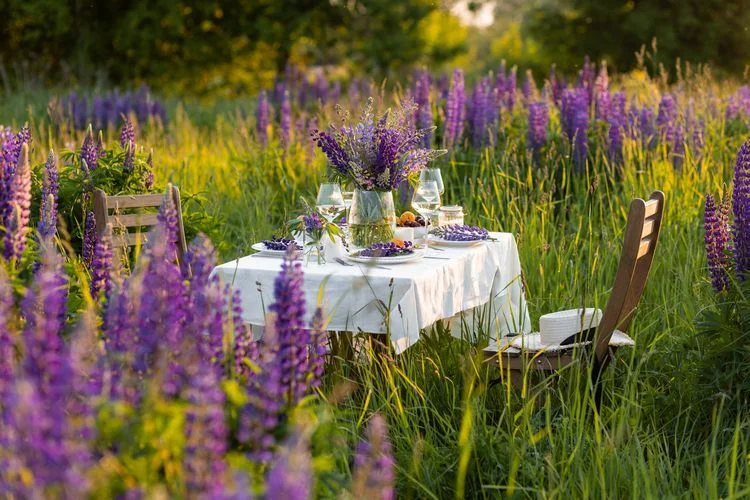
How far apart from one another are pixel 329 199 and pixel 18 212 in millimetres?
2014

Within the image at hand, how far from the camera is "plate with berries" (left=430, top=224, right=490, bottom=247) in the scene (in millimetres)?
4625

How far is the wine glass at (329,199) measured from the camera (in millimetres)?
4324

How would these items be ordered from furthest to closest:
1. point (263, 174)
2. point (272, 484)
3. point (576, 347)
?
Result: point (263, 174) → point (576, 347) → point (272, 484)

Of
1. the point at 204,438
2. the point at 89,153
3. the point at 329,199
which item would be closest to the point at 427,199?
the point at 329,199

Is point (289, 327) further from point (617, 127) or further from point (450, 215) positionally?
point (617, 127)

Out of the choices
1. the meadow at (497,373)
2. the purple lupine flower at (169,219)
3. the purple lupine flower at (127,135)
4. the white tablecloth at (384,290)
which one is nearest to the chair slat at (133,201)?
the meadow at (497,373)

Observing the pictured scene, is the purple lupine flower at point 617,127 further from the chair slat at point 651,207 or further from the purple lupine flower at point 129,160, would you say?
the purple lupine flower at point 129,160

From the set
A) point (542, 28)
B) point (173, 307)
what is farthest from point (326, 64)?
point (173, 307)

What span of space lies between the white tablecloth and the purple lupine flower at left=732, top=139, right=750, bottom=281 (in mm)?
944

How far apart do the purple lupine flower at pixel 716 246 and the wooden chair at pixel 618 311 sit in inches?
9.7

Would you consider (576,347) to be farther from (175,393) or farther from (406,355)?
(175,393)

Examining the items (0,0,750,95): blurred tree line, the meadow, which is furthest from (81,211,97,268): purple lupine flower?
(0,0,750,95): blurred tree line

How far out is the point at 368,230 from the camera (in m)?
4.32

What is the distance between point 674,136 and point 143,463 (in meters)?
6.75
